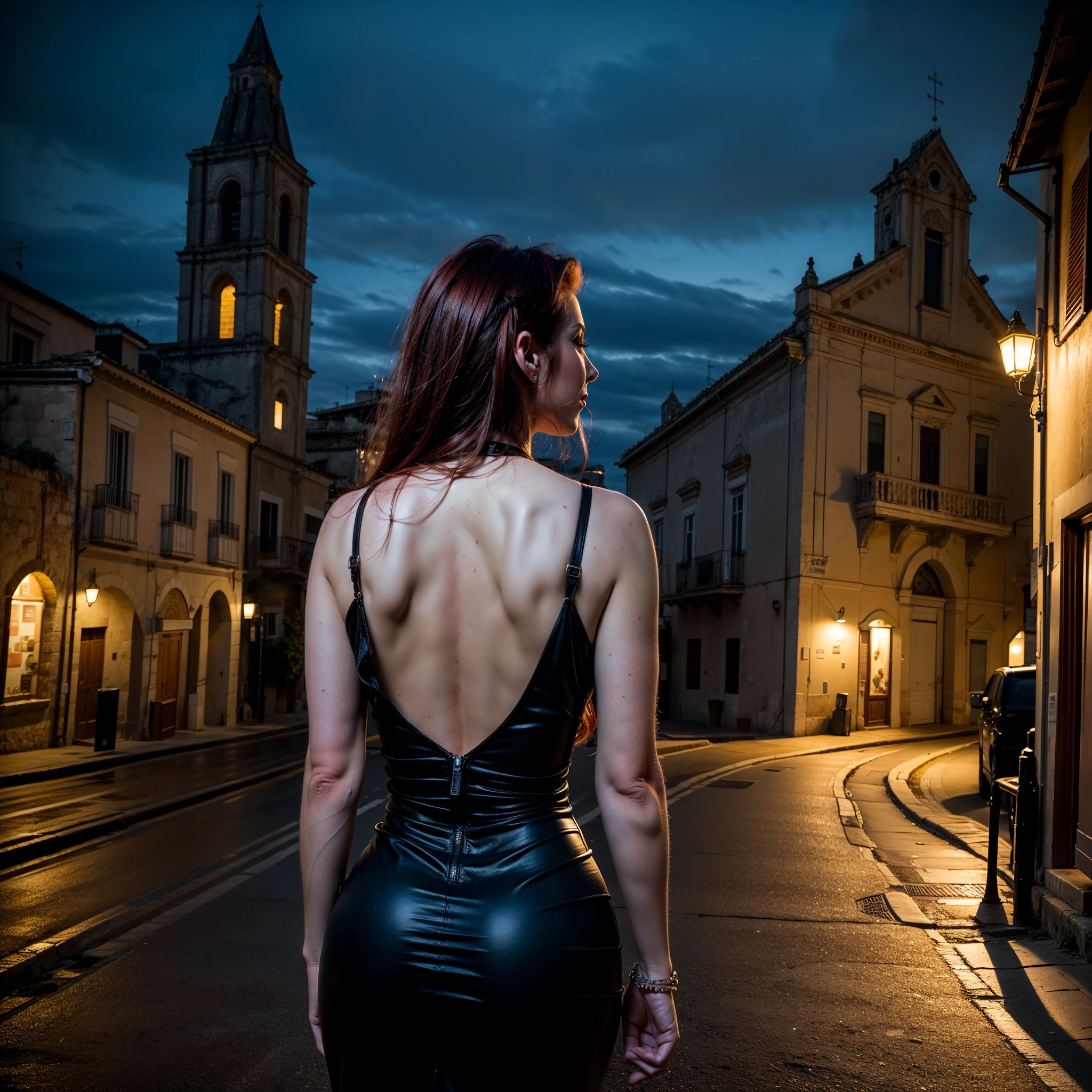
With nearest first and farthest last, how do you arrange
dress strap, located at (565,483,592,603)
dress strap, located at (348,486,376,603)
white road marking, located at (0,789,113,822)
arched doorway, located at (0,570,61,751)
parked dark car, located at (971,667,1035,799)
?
dress strap, located at (565,483,592,603), dress strap, located at (348,486,376,603), white road marking, located at (0,789,113,822), parked dark car, located at (971,667,1035,799), arched doorway, located at (0,570,61,751)

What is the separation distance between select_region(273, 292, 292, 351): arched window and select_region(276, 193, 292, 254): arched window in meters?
1.60

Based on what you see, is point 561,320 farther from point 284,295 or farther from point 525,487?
point 284,295

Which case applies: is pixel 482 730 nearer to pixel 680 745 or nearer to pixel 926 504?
pixel 680 745

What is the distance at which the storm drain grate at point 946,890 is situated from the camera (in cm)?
737

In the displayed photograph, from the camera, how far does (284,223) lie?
3222 centimetres

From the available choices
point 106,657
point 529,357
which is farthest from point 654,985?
point 106,657

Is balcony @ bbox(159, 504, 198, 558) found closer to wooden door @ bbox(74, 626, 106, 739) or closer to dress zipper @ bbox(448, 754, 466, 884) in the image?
wooden door @ bbox(74, 626, 106, 739)

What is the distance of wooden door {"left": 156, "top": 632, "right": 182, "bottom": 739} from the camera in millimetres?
21359

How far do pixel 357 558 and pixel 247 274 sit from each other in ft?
102

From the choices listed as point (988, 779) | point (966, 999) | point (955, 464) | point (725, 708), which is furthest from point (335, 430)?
point (966, 999)

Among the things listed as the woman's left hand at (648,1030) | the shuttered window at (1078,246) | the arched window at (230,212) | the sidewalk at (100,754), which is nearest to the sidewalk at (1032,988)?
the woman's left hand at (648,1030)

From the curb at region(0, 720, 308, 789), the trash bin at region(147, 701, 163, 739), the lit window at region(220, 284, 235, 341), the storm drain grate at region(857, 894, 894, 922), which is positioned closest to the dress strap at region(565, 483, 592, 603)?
the storm drain grate at region(857, 894, 894, 922)

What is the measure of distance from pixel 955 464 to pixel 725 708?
29.1ft

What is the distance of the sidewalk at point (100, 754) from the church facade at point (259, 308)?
602cm
